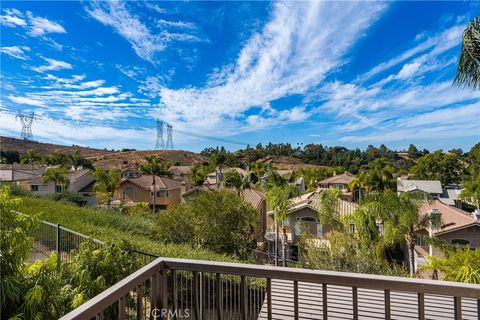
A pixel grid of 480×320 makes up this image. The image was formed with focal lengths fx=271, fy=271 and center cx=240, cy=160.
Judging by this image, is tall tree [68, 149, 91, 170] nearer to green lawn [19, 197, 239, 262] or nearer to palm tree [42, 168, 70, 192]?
palm tree [42, 168, 70, 192]

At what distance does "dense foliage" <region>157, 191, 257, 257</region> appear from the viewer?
12.0 metres

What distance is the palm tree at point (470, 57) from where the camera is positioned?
5.61m

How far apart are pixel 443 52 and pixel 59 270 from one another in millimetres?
13710

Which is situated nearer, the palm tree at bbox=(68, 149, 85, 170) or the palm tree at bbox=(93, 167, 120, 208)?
the palm tree at bbox=(93, 167, 120, 208)

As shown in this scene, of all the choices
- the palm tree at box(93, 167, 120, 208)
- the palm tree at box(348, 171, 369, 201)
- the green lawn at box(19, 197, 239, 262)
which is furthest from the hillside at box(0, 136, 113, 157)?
the palm tree at box(348, 171, 369, 201)

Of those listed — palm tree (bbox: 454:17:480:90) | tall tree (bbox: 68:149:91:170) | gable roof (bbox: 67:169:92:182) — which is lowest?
gable roof (bbox: 67:169:92:182)

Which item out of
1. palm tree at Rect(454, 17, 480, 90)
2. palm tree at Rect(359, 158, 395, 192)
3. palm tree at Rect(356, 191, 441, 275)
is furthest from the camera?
palm tree at Rect(359, 158, 395, 192)

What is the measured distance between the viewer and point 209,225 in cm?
1205

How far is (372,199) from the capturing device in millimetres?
12094

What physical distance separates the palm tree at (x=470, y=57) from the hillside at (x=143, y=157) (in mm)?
57657

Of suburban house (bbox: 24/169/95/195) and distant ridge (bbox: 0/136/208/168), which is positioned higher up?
distant ridge (bbox: 0/136/208/168)

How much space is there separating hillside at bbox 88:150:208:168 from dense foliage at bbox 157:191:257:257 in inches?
1931

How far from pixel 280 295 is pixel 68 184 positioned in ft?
104

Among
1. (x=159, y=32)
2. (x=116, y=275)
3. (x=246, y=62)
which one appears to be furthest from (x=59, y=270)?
(x=246, y=62)
